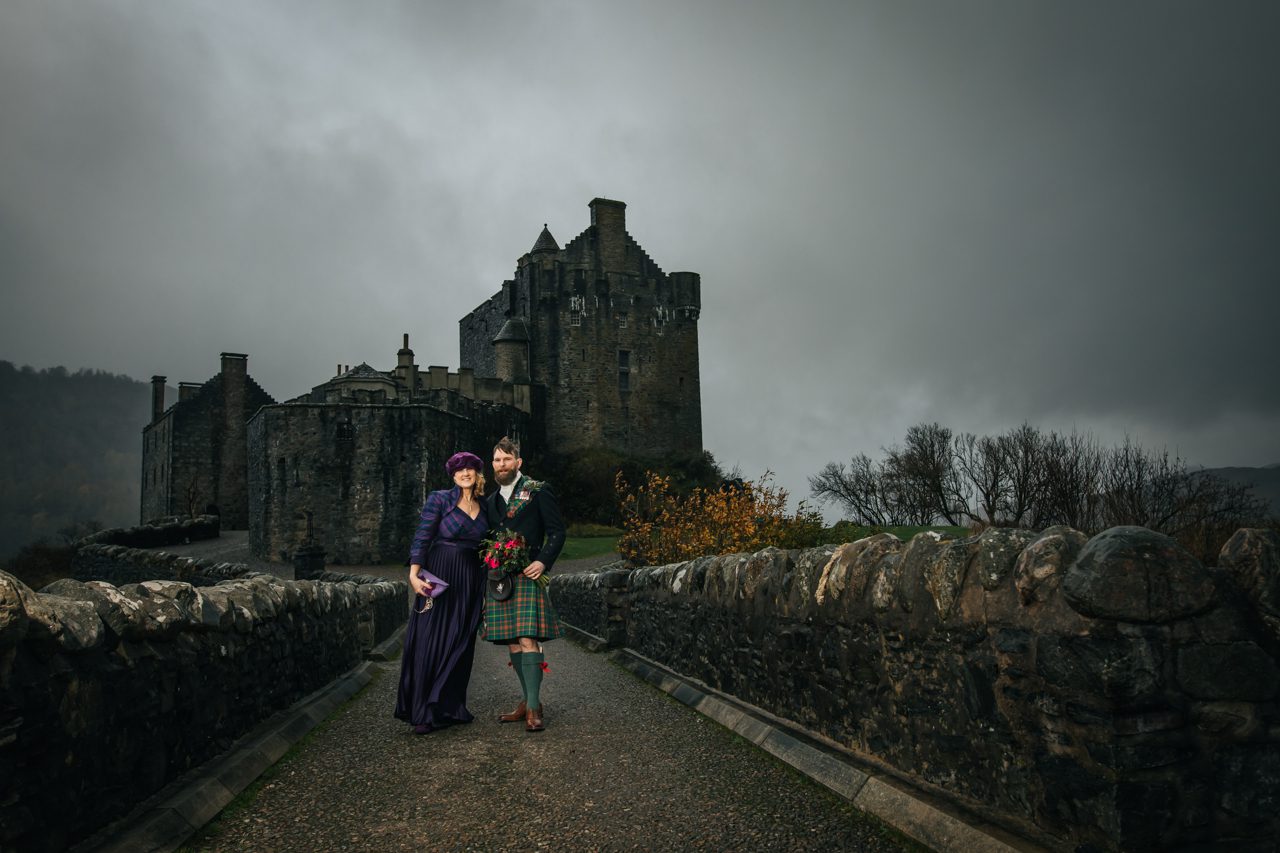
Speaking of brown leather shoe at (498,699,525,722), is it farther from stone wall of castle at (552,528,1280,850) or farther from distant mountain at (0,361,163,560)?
distant mountain at (0,361,163,560)

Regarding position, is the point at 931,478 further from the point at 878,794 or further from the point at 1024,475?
the point at 878,794

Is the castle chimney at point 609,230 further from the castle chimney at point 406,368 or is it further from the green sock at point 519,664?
the green sock at point 519,664

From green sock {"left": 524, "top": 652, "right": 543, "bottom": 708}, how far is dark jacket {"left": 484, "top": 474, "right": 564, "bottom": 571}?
2.29 feet

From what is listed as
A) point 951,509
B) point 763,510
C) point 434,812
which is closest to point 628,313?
point 951,509

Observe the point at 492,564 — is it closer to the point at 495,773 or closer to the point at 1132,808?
the point at 495,773

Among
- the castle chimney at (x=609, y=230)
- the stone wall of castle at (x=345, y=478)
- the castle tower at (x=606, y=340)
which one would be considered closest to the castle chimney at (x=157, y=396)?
the castle tower at (x=606, y=340)

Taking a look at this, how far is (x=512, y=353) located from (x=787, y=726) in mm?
52066

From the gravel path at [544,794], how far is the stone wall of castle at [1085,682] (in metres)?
0.61

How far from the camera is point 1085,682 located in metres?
3.20

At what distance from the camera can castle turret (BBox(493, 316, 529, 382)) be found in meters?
56.3

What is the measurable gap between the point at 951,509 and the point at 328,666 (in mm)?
42861

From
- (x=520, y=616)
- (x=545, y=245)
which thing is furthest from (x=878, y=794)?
(x=545, y=245)

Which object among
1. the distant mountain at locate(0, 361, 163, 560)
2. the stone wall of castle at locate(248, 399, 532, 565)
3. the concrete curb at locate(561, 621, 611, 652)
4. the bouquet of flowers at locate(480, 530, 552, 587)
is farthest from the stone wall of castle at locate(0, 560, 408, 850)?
Answer: the distant mountain at locate(0, 361, 163, 560)

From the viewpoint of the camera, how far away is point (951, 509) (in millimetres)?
46688
